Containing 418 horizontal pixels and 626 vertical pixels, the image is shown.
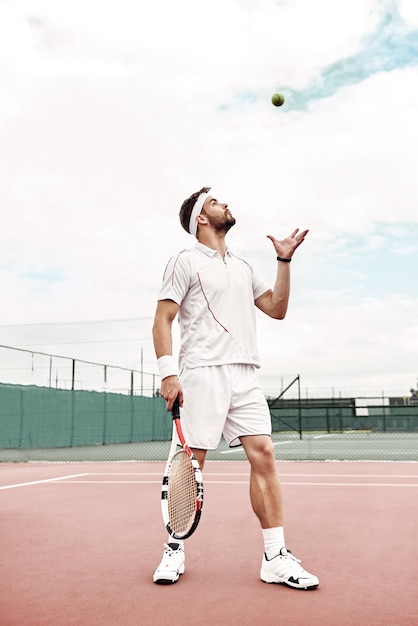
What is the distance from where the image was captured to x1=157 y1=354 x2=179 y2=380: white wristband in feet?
10.5

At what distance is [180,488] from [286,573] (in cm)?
60

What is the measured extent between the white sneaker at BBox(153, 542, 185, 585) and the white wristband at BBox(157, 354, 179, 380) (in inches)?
31.9

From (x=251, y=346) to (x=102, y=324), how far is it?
13.1 m

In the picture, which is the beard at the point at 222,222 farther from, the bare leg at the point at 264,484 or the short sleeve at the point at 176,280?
the bare leg at the point at 264,484

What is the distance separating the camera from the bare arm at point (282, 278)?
3377 mm

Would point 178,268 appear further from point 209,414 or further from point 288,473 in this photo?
point 288,473

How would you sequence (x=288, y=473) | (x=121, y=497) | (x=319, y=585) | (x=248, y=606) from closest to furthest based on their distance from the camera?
(x=248, y=606)
(x=319, y=585)
(x=121, y=497)
(x=288, y=473)

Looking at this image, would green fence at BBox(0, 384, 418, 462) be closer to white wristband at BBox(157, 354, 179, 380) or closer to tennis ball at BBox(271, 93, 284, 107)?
tennis ball at BBox(271, 93, 284, 107)

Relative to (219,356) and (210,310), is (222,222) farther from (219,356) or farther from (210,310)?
(219,356)

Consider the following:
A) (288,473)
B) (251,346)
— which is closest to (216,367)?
(251,346)

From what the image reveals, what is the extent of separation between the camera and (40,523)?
4.89 meters

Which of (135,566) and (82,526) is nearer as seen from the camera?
(135,566)

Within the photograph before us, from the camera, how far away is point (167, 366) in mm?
3203

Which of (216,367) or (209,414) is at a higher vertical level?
(216,367)
